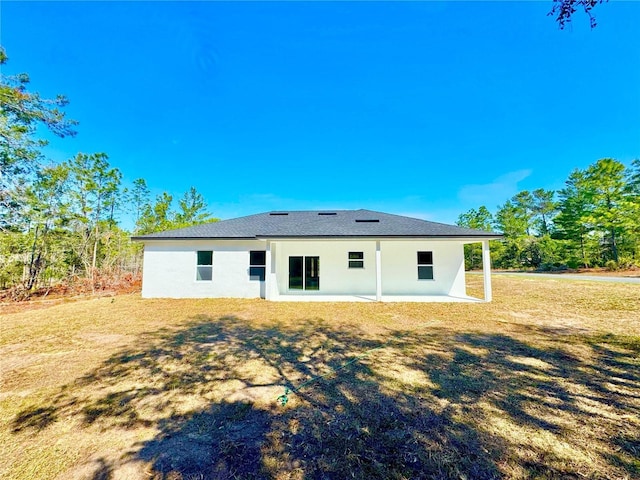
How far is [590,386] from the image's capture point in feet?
11.2

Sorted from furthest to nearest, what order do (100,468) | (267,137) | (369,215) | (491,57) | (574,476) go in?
(267,137) → (369,215) → (491,57) → (100,468) → (574,476)

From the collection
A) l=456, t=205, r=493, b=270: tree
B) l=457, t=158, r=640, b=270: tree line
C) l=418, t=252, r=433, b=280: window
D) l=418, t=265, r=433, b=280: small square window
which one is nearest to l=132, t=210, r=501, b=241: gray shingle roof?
l=418, t=252, r=433, b=280: window

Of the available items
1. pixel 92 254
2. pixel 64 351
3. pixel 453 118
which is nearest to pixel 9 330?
pixel 64 351

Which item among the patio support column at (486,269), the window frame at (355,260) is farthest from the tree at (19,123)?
the patio support column at (486,269)

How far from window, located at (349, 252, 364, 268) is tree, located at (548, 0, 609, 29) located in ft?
31.7

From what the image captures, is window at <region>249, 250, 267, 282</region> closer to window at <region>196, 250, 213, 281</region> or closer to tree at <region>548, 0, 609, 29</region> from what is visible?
window at <region>196, 250, 213, 281</region>

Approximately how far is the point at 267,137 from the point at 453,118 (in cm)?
1230

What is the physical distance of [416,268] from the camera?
11.8 m

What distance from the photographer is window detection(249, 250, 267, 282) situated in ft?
36.4

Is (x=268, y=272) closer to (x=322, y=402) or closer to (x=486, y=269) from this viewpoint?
(x=322, y=402)

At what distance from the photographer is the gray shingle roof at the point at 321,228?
10156 millimetres

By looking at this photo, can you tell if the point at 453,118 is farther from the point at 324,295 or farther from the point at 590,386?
the point at 590,386

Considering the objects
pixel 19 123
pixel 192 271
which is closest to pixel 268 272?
pixel 192 271

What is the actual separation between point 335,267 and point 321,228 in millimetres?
2025
